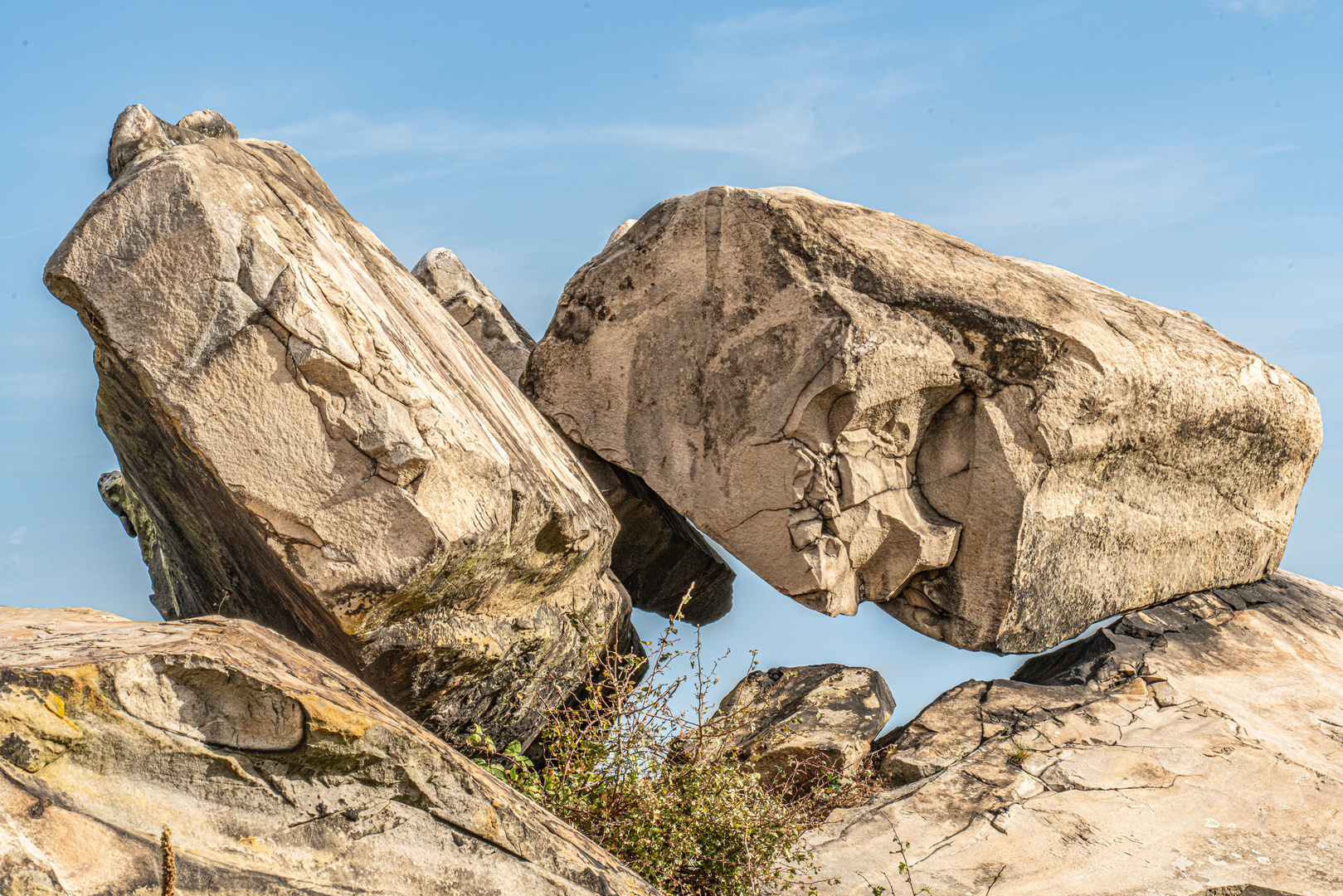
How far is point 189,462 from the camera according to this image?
3473 millimetres

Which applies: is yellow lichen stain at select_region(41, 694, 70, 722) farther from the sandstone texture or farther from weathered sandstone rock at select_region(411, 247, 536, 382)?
weathered sandstone rock at select_region(411, 247, 536, 382)

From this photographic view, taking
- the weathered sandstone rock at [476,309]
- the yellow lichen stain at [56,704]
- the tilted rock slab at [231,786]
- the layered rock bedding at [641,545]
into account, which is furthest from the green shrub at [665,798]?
the weathered sandstone rock at [476,309]

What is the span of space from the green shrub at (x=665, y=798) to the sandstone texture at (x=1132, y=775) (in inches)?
11.7

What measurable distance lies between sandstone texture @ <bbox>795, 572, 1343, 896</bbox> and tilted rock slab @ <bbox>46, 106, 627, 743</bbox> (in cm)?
160

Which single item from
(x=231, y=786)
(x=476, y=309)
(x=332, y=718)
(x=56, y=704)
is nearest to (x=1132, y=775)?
(x=332, y=718)

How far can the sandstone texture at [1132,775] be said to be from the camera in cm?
381

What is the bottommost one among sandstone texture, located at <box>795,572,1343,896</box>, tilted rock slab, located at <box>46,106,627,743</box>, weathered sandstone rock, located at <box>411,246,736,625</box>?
sandstone texture, located at <box>795,572,1343,896</box>

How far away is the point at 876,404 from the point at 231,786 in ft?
11.2

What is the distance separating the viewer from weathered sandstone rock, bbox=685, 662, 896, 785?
14.3ft

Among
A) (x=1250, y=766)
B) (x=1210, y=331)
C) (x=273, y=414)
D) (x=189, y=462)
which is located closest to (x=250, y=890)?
(x=273, y=414)

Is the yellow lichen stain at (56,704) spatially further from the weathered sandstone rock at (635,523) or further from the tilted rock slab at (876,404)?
the weathered sandstone rock at (635,523)

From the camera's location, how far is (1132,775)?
4461 millimetres

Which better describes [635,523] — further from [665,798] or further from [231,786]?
[231,786]

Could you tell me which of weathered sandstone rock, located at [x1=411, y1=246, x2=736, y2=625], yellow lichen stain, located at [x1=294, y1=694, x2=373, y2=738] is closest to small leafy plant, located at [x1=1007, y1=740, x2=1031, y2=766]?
weathered sandstone rock, located at [x1=411, y1=246, x2=736, y2=625]
